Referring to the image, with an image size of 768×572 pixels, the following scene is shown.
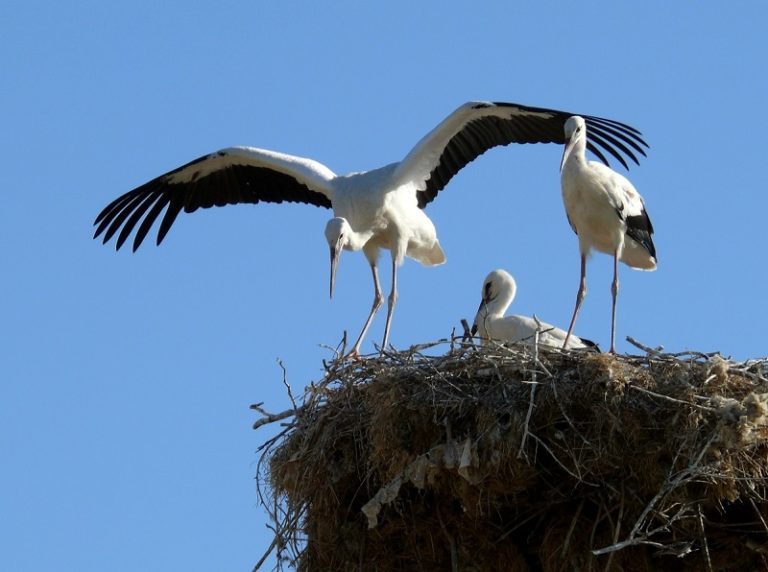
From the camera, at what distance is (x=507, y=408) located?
7.69 m

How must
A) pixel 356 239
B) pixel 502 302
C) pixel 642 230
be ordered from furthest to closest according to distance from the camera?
pixel 502 302 → pixel 356 239 → pixel 642 230

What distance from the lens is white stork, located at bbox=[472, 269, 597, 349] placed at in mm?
9891

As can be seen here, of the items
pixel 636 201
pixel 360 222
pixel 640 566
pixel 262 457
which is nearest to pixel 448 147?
pixel 360 222

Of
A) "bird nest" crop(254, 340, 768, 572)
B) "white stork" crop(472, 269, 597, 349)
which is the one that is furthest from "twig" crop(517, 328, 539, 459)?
"white stork" crop(472, 269, 597, 349)

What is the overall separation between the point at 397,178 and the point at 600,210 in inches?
62.4

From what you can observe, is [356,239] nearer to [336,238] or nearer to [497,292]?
[336,238]

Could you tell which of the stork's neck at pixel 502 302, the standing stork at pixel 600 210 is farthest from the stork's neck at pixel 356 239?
the standing stork at pixel 600 210

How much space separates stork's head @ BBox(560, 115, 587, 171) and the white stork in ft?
3.37

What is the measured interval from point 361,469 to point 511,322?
246 cm

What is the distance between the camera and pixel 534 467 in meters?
7.64

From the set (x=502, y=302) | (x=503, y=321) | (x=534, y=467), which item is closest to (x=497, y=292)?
(x=502, y=302)

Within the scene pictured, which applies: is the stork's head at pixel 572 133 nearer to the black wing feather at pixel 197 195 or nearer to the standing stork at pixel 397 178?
the standing stork at pixel 397 178

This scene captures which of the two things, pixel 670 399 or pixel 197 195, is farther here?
pixel 197 195

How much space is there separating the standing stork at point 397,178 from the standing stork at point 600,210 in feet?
2.15
